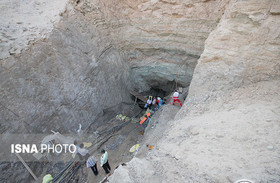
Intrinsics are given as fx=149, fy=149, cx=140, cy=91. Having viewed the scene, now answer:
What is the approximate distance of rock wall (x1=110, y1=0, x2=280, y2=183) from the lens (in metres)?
2.52

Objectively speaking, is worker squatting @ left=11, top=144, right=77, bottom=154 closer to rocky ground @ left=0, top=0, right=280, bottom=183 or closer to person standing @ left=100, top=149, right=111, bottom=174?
rocky ground @ left=0, top=0, right=280, bottom=183

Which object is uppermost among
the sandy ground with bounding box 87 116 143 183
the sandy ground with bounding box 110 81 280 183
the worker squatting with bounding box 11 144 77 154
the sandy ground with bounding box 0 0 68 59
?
the sandy ground with bounding box 0 0 68 59

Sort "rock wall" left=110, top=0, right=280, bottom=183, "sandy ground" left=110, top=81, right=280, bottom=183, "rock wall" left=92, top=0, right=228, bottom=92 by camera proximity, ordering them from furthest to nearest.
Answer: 1. "rock wall" left=92, top=0, right=228, bottom=92
2. "rock wall" left=110, top=0, right=280, bottom=183
3. "sandy ground" left=110, top=81, right=280, bottom=183

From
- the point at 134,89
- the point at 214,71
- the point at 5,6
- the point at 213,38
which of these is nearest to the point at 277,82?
the point at 214,71

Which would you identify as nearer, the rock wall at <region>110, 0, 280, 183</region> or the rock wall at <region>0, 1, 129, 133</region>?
the rock wall at <region>110, 0, 280, 183</region>

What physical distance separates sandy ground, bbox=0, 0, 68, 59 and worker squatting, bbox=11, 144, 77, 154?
3024 millimetres

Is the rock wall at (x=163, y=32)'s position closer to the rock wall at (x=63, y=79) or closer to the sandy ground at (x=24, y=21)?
the rock wall at (x=63, y=79)

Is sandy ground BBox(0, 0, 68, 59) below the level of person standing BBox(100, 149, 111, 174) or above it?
above

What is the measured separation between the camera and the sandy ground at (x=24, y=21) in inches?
201

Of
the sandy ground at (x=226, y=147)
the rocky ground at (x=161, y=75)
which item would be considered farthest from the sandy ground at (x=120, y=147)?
the sandy ground at (x=226, y=147)

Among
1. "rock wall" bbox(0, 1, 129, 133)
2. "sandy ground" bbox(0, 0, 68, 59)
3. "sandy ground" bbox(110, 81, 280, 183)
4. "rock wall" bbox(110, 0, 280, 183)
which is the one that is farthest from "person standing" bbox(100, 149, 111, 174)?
"sandy ground" bbox(0, 0, 68, 59)

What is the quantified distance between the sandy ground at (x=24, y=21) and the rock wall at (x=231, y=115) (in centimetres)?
548

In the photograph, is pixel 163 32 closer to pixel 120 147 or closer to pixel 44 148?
pixel 120 147

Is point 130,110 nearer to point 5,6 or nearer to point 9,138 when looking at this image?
point 9,138
